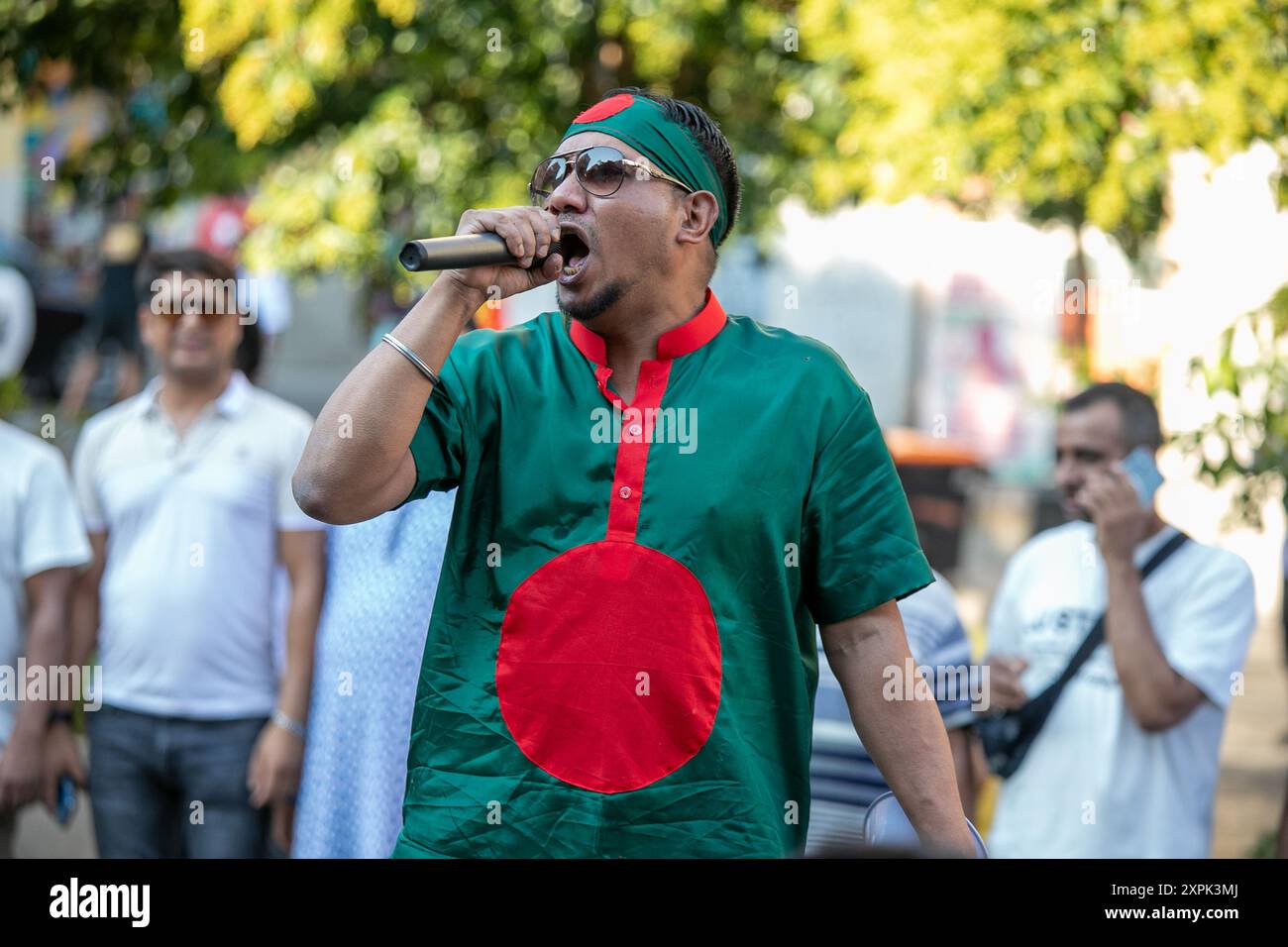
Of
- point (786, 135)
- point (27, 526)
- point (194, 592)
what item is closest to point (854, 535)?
point (194, 592)

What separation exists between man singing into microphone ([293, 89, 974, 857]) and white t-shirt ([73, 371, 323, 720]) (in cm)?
204

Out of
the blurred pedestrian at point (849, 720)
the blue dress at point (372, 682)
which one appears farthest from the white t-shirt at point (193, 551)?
the blurred pedestrian at point (849, 720)

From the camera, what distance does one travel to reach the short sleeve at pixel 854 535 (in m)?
2.49

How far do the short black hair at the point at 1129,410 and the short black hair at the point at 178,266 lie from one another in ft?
7.98

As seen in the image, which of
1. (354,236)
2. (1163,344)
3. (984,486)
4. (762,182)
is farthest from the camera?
(984,486)

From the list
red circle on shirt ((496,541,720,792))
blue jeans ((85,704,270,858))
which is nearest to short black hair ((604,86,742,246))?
red circle on shirt ((496,541,720,792))

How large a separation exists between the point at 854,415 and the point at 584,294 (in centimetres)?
46

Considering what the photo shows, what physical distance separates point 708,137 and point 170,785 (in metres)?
2.61

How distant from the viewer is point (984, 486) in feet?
44.2

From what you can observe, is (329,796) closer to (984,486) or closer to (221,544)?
(221,544)

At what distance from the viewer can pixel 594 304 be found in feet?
8.16

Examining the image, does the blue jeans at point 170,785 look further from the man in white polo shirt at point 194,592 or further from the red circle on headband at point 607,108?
the red circle on headband at point 607,108

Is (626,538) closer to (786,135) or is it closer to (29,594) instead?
(29,594)
